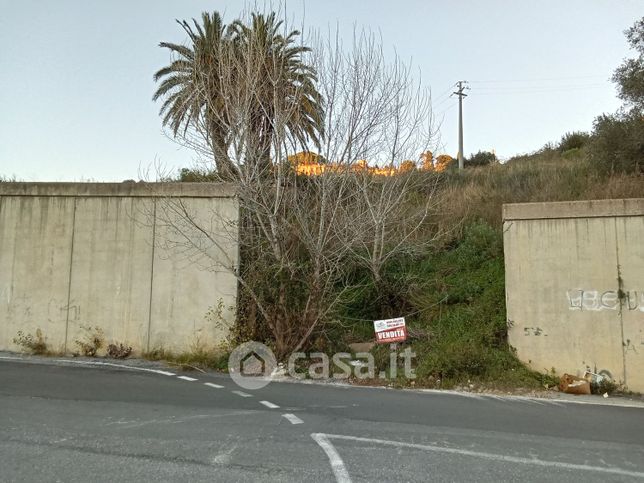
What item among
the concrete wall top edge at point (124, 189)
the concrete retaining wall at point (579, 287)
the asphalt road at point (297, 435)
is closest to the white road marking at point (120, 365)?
the asphalt road at point (297, 435)

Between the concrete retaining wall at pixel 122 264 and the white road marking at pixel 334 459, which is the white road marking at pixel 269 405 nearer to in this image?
the white road marking at pixel 334 459

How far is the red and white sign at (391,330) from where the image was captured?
35.3ft

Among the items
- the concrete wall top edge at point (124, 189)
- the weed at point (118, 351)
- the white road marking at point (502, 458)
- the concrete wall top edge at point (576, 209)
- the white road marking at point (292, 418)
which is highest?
the concrete wall top edge at point (124, 189)

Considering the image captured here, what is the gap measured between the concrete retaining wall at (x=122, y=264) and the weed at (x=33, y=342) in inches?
4.9

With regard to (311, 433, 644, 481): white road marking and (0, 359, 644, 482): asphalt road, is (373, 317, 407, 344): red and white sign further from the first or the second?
(311, 433, 644, 481): white road marking

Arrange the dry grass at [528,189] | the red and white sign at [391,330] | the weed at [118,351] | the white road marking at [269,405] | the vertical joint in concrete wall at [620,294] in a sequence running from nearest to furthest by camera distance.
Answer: the white road marking at [269,405]
the vertical joint in concrete wall at [620,294]
the red and white sign at [391,330]
the weed at [118,351]
the dry grass at [528,189]

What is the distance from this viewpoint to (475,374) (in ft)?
33.1

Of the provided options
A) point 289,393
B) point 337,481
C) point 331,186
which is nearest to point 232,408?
point 289,393

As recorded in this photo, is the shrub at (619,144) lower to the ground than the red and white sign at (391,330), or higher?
higher

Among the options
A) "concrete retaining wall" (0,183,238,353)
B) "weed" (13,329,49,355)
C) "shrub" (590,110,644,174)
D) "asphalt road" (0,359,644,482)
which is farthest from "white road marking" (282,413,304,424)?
"shrub" (590,110,644,174)

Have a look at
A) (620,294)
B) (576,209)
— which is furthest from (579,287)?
(576,209)

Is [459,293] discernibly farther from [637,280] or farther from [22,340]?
[22,340]

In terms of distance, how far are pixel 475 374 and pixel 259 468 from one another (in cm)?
636

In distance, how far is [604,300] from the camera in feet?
33.6
